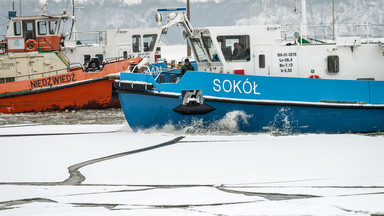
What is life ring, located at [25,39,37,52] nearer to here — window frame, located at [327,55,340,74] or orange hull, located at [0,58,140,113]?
orange hull, located at [0,58,140,113]

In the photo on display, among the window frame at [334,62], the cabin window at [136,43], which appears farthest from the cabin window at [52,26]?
the window frame at [334,62]

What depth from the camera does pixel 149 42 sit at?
1850 cm

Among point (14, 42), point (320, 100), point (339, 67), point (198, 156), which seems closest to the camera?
point (198, 156)

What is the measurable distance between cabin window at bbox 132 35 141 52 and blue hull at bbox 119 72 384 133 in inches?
333

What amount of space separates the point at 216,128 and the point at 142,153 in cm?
205

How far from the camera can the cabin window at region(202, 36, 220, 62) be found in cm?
1064

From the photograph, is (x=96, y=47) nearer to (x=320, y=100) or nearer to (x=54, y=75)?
(x=54, y=75)

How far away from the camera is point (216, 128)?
10.1m

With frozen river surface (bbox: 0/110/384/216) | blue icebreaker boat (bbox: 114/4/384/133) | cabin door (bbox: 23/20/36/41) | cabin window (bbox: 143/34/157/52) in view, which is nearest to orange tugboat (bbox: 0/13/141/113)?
cabin door (bbox: 23/20/36/41)

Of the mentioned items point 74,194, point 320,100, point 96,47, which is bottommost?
Result: point 74,194

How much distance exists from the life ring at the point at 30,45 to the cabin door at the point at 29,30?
0.31 m

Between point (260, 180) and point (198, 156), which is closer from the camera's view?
point (260, 180)

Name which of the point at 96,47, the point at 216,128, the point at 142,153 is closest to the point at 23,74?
the point at 96,47

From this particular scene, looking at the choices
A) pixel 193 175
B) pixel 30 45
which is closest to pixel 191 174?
pixel 193 175
